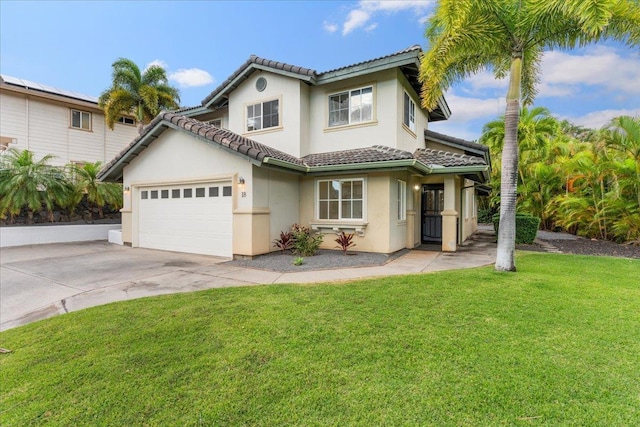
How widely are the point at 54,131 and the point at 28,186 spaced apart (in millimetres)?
7042

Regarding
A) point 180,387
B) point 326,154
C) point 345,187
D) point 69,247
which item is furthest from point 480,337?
point 69,247

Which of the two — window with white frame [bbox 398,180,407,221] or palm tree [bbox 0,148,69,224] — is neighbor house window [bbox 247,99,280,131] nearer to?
window with white frame [bbox 398,180,407,221]

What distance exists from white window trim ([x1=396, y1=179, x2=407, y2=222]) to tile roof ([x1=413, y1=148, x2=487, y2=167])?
111cm

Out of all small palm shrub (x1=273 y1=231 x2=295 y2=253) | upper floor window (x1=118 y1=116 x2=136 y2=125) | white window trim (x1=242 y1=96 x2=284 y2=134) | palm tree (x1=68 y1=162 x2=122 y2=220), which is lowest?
small palm shrub (x1=273 y1=231 x2=295 y2=253)

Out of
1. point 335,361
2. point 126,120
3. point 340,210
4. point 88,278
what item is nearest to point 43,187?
point 126,120

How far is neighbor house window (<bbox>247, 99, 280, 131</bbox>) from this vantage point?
41.5 feet

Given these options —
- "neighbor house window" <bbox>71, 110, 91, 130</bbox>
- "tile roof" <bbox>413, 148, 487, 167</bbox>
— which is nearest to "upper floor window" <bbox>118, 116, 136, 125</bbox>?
"neighbor house window" <bbox>71, 110, 91, 130</bbox>

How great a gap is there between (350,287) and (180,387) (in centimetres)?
374

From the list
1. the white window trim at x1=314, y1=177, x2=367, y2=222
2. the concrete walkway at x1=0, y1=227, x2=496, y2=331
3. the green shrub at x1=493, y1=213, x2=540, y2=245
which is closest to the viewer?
the concrete walkway at x1=0, y1=227, x2=496, y2=331

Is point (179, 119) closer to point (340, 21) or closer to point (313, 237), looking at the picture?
→ point (313, 237)

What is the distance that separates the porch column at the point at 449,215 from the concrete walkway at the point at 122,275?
47cm

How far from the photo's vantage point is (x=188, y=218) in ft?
37.8

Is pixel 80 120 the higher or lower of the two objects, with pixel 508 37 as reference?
higher

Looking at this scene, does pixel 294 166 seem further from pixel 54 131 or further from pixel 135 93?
pixel 54 131
